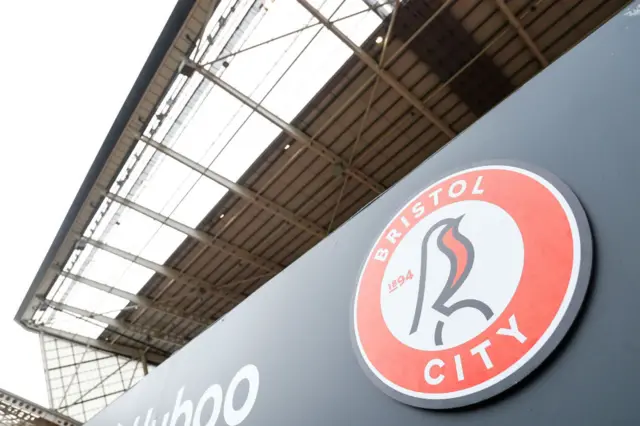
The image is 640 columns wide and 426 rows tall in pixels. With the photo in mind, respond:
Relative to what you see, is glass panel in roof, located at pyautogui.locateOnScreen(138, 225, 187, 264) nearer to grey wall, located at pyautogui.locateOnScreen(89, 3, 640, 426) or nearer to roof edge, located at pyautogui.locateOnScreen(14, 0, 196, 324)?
roof edge, located at pyautogui.locateOnScreen(14, 0, 196, 324)

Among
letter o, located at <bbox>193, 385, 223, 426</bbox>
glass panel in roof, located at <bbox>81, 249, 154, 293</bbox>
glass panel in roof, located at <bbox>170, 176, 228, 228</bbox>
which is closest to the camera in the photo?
letter o, located at <bbox>193, 385, 223, 426</bbox>

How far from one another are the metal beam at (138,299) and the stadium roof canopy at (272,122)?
0.33 ft

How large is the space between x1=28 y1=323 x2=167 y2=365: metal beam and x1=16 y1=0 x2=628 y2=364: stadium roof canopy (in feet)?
4.80

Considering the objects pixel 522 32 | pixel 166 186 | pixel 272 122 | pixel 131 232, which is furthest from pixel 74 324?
pixel 522 32

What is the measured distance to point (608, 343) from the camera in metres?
1.49

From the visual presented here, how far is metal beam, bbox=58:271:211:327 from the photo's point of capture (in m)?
18.8

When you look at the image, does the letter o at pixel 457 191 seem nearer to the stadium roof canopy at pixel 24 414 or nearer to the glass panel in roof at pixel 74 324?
the stadium roof canopy at pixel 24 414

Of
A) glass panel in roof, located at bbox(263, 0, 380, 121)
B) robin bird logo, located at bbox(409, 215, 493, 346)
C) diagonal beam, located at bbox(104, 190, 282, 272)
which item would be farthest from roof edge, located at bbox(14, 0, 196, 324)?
robin bird logo, located at bbox(409, 215, 493, 346)

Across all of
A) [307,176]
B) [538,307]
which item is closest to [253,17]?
[307,176]

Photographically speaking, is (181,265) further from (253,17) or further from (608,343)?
(608,343)

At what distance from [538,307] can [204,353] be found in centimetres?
258

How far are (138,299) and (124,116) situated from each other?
32.4 feet

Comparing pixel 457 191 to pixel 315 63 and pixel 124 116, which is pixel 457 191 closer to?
pixel 315 63

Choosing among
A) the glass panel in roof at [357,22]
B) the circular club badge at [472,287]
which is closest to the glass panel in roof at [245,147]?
the glass panel in roof at [357,22]
